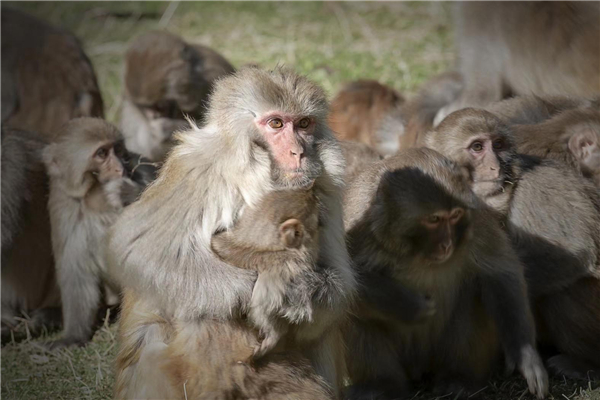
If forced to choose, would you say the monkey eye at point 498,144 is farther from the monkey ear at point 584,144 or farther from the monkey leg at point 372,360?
the monkey leg at point 372,360

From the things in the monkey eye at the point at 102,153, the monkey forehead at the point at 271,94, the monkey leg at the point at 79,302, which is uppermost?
the monkey forehead at the point at 271,94

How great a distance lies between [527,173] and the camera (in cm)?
557

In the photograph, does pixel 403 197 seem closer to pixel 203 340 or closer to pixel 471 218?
pixel 471 218

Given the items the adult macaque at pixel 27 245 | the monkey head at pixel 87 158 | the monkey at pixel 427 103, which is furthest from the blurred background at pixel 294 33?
the monkey head at pixel 87 158

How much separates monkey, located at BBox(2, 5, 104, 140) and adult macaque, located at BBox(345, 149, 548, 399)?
4301mm

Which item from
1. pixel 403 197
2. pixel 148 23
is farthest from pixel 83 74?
pixel 403 197

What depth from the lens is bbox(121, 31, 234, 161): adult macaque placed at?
8273 mm

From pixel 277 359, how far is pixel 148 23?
8.43 m

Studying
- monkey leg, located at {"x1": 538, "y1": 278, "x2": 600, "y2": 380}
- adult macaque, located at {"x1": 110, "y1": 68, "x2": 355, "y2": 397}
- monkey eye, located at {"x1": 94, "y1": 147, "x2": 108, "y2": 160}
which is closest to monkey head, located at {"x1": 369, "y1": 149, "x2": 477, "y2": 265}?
adult macaque, located at {"x1": 110, "y1": 68, "x2": 355, "y2": 397}

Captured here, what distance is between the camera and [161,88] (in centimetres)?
827

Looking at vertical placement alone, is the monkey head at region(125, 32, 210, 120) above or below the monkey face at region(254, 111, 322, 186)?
below

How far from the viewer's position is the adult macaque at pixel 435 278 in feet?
15.9

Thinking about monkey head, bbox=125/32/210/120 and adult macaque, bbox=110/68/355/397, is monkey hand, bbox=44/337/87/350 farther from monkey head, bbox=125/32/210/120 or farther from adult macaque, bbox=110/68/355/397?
monkey head, bbox=125/32/210/120

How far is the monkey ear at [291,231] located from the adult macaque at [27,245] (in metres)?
3.10
